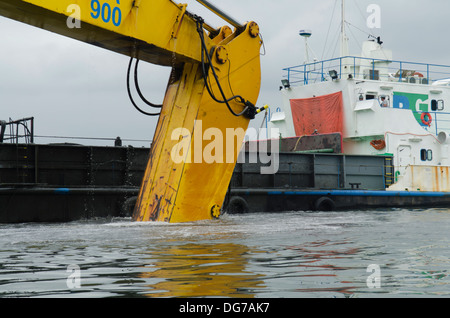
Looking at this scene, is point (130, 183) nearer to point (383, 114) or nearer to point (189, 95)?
point (189, 95)

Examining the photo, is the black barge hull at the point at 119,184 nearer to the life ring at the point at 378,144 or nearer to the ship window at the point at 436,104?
the life ring at the point at 378,144

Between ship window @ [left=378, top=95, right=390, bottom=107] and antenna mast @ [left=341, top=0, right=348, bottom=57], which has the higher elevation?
antenna mast @ [left=341, top=0, right=348, bottom=57]

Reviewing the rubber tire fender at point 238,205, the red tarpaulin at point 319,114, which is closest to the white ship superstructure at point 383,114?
the red tarpaulin at point 319,114

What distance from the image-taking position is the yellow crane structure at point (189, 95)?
25.7 feet

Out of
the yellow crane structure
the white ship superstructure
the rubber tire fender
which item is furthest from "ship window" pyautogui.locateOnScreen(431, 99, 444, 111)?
the yellow crane structure

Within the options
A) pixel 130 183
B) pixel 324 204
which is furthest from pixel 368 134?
pixel 130 183

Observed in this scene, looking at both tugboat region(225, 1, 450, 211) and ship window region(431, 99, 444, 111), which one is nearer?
tugboat region(225, 1, 450, 211)

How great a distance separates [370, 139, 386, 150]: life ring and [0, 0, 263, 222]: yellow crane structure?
7.70 metres

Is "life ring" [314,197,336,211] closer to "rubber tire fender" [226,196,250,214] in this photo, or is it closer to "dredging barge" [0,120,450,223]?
"dredging barge" [0,120,450,223]

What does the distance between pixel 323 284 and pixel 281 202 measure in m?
10.0

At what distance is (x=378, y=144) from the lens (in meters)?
16.3

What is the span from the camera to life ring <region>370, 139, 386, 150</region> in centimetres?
1619

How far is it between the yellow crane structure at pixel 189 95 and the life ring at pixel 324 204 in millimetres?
5295
